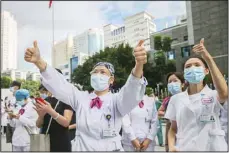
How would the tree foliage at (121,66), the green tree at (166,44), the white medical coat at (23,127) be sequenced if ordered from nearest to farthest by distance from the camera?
1. the white medical coat at (23,127)
2. the tree foliage at (121,66)
3. the green tree at (166,44)

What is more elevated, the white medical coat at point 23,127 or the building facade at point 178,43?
the building facade at point 178,43

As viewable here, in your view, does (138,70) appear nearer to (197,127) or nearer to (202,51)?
(202,51)

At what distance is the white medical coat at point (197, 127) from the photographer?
2.34 metres

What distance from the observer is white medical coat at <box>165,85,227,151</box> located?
234 cm

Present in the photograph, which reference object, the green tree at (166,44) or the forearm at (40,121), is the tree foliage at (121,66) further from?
the forearm at (40,121)

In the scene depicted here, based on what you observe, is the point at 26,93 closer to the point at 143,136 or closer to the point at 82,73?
the point at 143,136

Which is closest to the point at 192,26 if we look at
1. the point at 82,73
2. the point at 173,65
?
the point at 173,65

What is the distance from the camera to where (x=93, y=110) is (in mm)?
2354

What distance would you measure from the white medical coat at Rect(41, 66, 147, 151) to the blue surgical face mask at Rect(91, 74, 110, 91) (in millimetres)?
101

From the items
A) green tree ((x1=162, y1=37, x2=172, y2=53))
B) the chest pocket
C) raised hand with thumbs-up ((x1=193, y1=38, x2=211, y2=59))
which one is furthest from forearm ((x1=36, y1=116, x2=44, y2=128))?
green tree ((x1=162, y1=37, x2=172, y2=53))

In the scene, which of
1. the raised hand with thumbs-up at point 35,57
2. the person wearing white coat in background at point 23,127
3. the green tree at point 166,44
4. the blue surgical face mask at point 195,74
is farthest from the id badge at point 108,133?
the green tree at point 166,44

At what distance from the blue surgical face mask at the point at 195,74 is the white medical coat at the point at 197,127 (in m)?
0.11

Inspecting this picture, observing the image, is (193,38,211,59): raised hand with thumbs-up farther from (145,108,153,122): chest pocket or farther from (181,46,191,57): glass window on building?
(181,46,191,57): glass window on building

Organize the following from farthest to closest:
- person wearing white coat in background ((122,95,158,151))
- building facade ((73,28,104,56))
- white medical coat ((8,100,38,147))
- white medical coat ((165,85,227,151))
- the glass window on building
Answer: the glass window on building
building facade ((73,28,104,56))
white medical coat ((8,100,38,147))
person wearing white coat in background ((122,95,158,151))
white medical coat ((165,85,227,151))
